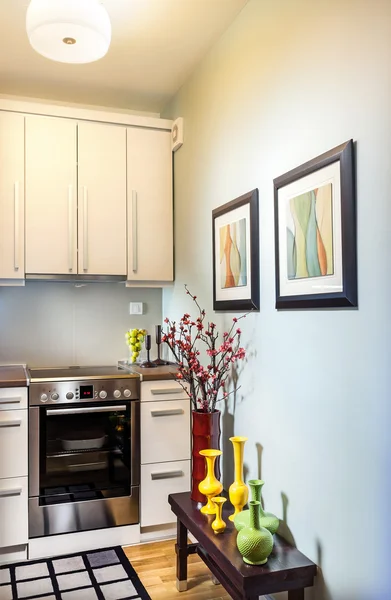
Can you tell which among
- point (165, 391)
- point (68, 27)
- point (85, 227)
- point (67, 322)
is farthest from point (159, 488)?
point (68, 27)

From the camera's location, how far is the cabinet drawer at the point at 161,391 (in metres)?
2.97

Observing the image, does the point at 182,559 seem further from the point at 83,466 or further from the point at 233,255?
the point at 233,255

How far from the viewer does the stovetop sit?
2809 mm

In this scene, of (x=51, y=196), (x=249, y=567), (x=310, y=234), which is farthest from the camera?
(x=51, y=196)

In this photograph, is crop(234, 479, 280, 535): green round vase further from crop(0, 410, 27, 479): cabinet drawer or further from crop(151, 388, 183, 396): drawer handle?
crop(0, 410, 27, 479): cabinet drawer

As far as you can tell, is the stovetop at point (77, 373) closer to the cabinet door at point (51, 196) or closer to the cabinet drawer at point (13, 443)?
the cabinet drawer at point (13, 443)

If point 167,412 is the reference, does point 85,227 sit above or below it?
above

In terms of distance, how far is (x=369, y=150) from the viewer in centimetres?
157

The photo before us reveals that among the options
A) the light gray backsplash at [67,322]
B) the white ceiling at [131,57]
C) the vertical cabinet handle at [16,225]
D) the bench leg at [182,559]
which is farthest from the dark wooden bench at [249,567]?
the white ceiling at [131,57]

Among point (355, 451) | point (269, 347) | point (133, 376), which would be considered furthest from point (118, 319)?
point (355, 451)

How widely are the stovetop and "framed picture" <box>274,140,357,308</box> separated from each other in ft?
4.00

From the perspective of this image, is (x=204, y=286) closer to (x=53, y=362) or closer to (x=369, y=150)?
(x=53, y=362)

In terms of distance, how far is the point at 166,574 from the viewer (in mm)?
2533

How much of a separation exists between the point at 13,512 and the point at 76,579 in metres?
0.49
